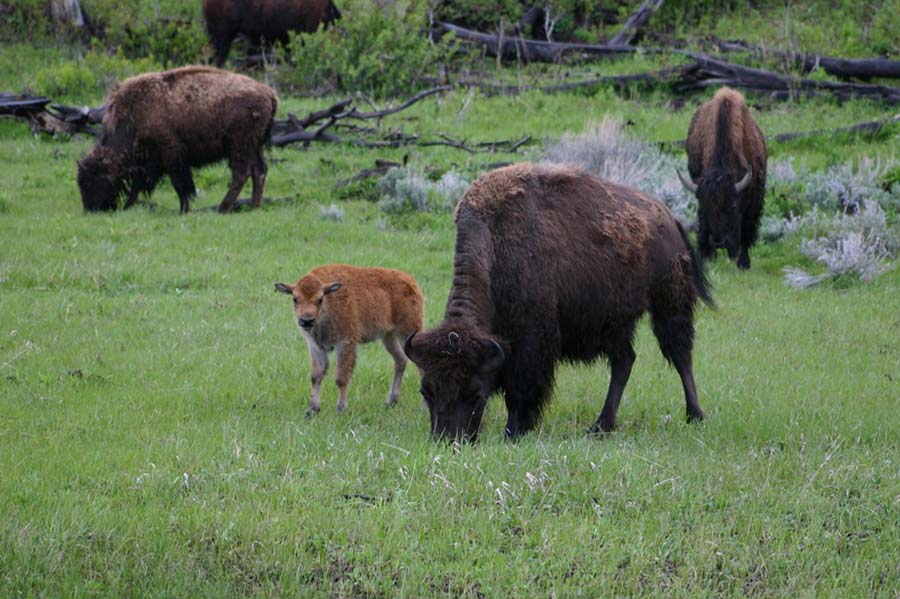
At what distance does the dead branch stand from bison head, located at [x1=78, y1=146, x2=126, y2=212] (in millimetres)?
14845

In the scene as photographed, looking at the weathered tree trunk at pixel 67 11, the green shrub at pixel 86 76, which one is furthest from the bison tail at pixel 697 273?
the weathered tree trunk at pixel 67 11

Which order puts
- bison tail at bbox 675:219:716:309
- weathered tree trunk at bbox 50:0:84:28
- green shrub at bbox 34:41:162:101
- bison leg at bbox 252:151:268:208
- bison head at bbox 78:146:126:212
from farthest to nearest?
weathered tree trunk at bbox 50:0:84:28
green shrub at bbox 34:41:162:101
bison leg at bbox 252:151:268:208
bison head at bbox 78:146:126:212
bison tail at bbox 675:219:716:309

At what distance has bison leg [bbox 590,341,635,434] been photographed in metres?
8.86

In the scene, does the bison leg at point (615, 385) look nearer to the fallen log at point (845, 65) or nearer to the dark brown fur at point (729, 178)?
the dark brown fur at point (729, 178)

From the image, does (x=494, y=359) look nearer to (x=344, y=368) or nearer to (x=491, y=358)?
(x=491, y=358)

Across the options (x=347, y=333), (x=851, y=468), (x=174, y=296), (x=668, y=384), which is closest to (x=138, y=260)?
(x=174, y=296)

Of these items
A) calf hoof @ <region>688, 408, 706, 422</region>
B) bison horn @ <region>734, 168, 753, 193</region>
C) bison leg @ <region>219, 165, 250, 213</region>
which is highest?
calf hoof @ <region>688, 408, 706, 422</region>

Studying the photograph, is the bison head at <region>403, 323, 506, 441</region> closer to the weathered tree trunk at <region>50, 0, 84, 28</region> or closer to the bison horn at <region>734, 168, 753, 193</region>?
the bison horn at <region>734, 168, 753, 193</region>

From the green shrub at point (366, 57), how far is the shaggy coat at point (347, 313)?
48.2ft

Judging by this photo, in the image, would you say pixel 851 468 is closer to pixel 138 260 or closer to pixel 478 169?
pixel 138 260

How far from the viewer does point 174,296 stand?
1260 centimetres

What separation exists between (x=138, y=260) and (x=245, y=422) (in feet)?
20.0

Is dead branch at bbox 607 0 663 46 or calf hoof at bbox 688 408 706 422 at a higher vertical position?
calf hoof at bbox 688 408 706 422

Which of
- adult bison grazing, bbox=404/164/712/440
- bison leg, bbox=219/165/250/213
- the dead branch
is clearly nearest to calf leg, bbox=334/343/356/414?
adult bison grazing, bbox=404/164/712/440
